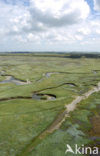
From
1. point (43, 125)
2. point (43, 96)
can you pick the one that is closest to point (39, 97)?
point (43, 96)

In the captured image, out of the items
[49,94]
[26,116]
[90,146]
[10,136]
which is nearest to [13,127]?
[10,136]

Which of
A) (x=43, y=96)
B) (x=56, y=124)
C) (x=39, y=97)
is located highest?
(x=43, y=96)

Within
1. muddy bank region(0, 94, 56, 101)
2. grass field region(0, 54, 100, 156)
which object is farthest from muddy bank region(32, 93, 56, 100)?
grass field region(0, 54, 100, 156)

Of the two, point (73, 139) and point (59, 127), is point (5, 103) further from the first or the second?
point (73, 139)

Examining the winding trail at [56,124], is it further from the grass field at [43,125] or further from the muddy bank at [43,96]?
the muddy bank at [43,96]

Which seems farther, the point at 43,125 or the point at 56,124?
the point at 56,124

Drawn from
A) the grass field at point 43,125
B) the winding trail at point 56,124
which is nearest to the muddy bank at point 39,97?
the grass field at point 43,125

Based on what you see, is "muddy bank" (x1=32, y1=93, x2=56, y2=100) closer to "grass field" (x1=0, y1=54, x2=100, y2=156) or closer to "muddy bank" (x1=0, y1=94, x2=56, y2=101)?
"muddy bank" (x1=0, y1=94, x2=56, y2=101)

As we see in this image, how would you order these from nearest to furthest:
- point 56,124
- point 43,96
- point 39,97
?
1. point 56,124
2. point 39,97
3. point 43,96

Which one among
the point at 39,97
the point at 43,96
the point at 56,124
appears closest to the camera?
the point at 56,124

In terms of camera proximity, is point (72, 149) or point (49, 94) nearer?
point (72, 149)

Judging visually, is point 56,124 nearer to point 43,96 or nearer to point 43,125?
point 43,125
